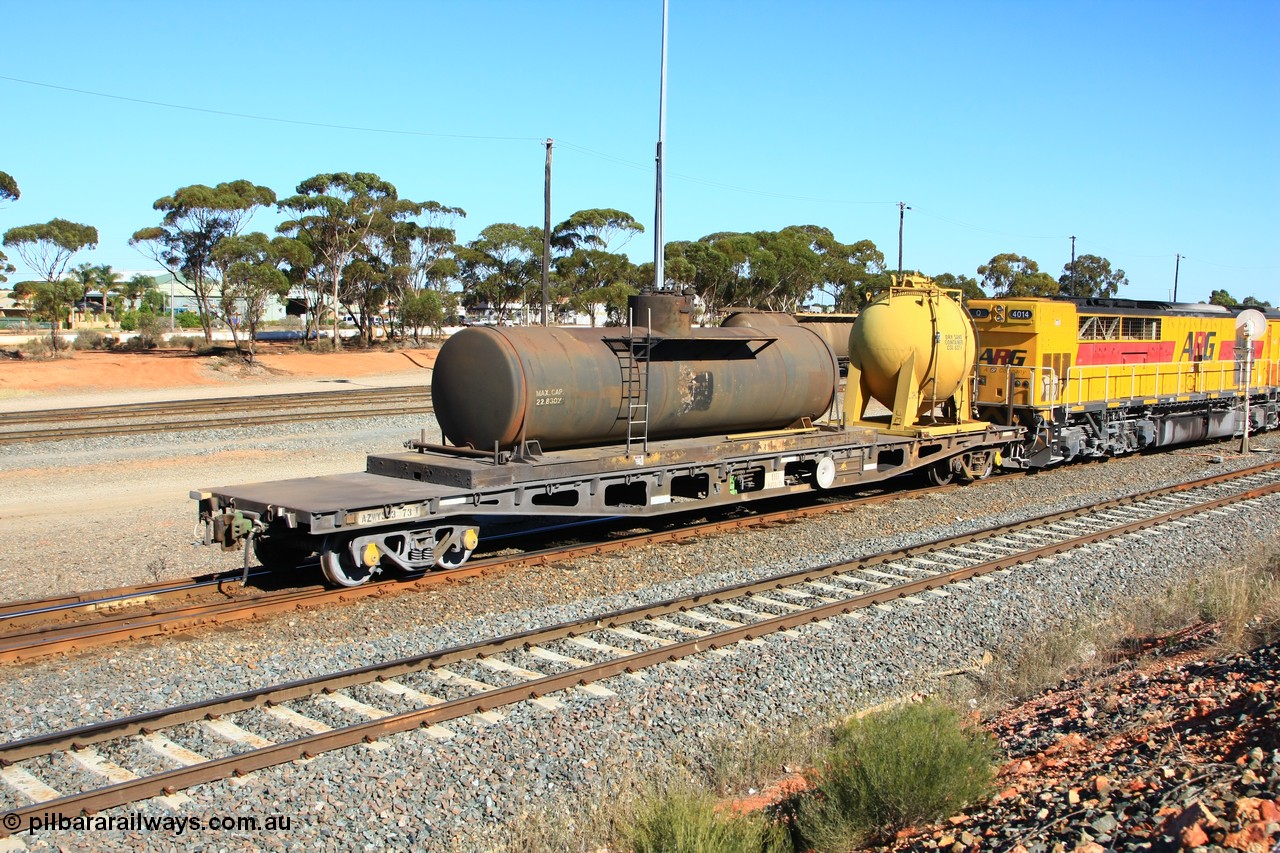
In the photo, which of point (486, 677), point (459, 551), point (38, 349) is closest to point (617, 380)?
point (459, 551)

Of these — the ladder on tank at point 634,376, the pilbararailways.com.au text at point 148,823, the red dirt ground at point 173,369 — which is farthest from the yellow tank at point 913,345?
the red dirt ground at point 173,369

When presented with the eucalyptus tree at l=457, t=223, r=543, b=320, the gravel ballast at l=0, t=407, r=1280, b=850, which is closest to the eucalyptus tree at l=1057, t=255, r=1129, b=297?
the eucalyptus tree at l=457, t=223, r=543, b=320

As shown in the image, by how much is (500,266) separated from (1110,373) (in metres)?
50.4

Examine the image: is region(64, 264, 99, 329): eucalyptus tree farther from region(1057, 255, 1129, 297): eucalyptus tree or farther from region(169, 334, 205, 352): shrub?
region(1057, 255, 1129, 297): eucalyptus tree

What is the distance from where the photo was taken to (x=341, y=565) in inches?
410

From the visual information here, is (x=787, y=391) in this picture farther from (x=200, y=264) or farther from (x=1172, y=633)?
(x=200, y=264)

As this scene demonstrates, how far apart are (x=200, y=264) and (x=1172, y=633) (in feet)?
177

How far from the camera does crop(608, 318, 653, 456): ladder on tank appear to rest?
40.1 feet

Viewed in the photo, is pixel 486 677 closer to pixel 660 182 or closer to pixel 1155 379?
pixel 660 182

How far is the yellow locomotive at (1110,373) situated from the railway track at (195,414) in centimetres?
1624

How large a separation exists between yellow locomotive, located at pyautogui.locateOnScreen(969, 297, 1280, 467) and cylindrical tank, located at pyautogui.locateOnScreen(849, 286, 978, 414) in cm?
253

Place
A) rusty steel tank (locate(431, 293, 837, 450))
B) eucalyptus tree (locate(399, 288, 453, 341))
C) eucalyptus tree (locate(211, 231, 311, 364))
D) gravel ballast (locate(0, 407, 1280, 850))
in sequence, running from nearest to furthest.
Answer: gravel ballast (locate(0, 407, 1280, 850)), rusty steel tank (locate(431, 293, 837, 450)), eucalyptus tree (locate(211, 231, 311, 364)), eucalyptus tree (locate(399, 288, 453, 341))

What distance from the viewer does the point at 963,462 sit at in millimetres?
17641

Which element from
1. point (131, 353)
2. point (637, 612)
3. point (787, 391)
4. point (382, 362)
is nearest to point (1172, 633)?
point (637, 612)
